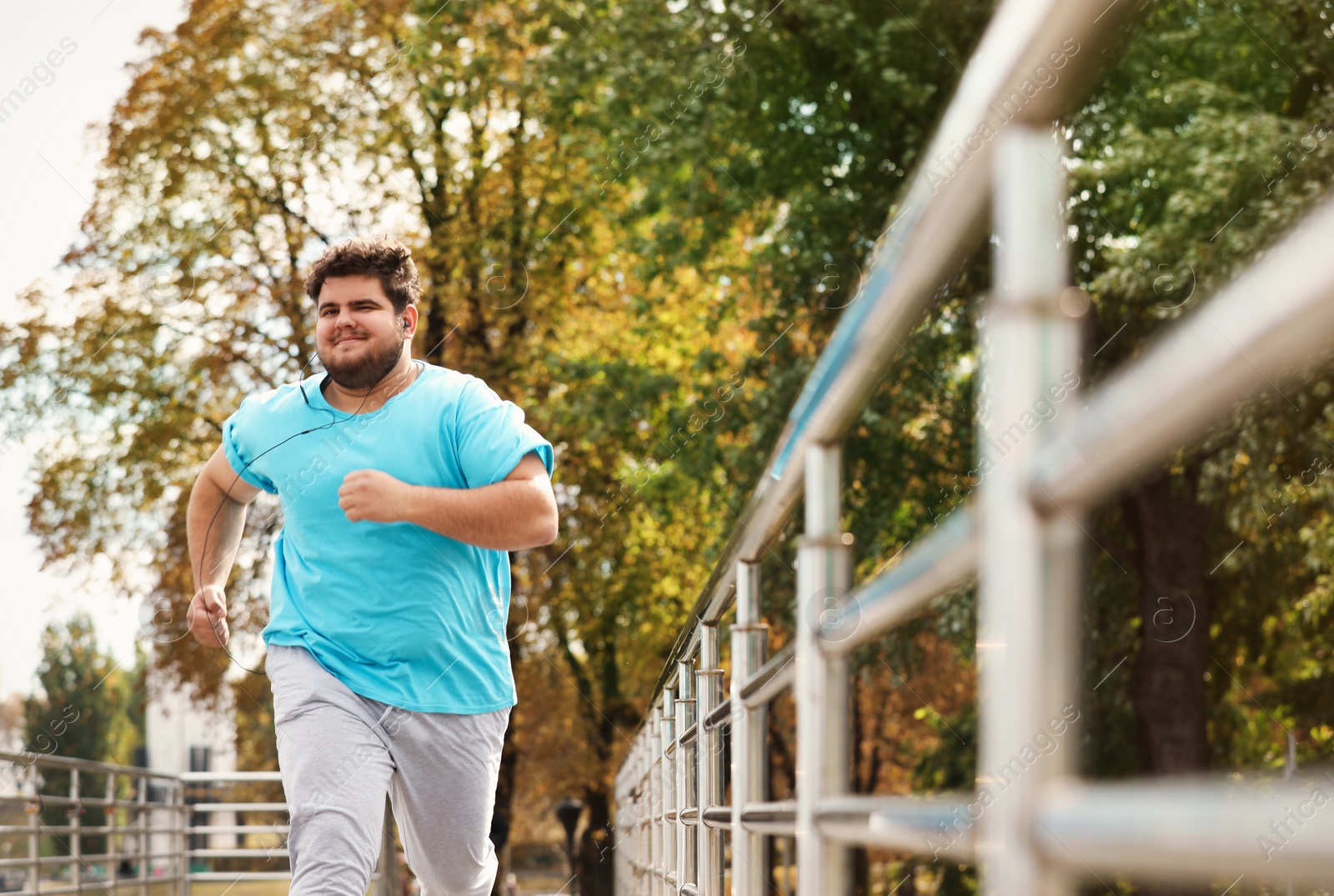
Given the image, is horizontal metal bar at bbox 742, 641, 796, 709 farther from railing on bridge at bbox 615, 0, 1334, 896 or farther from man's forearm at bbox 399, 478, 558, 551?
man's forearm at bbox 399, 478, 558, 551

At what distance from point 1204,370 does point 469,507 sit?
7.53 ft

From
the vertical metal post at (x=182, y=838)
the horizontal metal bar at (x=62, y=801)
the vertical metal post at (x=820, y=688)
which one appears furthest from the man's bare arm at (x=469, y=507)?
the vertical metal post at (x=182, y=838)

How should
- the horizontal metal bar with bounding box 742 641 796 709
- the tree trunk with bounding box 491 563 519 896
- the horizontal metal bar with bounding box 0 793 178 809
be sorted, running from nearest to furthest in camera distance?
the horizontal metal bar with bounding box 742 641 796 709 → the horizontal metal bar with bounding box 0 793 178 809 → the tree trunk with bounding box 491 563 519 896

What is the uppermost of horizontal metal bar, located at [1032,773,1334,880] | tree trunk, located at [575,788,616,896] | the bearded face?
the bearded face

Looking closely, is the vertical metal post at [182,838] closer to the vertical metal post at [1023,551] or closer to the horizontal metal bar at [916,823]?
the horizontal metal bar at [916,823]

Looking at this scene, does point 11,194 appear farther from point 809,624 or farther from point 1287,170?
point 809,624

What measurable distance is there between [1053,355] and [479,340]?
49.4 ft

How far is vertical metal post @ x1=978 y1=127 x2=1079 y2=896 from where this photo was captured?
69 cm

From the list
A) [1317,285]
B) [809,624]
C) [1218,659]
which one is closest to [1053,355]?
[1317,285]

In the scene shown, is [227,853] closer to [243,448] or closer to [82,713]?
[82,713]

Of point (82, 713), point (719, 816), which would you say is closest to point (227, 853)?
point (82, 713)

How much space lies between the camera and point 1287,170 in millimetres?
9516

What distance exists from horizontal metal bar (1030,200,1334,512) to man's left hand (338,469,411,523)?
205cm

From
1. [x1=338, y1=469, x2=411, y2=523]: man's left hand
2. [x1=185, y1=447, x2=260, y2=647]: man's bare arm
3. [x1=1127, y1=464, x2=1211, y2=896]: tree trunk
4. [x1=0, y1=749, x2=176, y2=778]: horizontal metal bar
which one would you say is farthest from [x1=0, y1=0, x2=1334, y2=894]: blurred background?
[x1=338, y1=469, x2=411, y2=523]: man's left hand
